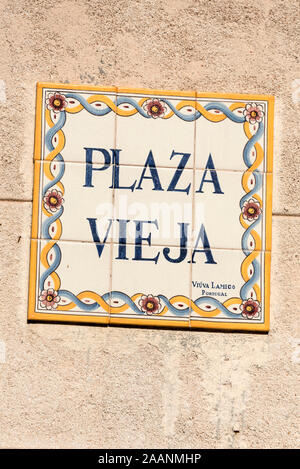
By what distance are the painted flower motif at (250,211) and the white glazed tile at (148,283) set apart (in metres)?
0.35

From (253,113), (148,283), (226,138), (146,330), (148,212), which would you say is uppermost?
A: (253,113)

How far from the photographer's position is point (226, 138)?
3.20 m

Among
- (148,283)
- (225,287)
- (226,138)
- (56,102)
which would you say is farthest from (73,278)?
(226,138)

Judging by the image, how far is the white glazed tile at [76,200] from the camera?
3150mm

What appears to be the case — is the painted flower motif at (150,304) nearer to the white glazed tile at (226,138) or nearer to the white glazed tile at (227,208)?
the white glazed tile at (227,208)

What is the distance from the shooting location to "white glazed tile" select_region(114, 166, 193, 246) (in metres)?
3.16

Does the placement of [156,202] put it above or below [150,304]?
above

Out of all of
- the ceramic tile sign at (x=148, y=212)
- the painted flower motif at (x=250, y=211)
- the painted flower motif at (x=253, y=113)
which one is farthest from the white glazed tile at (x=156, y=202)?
the painted flower motif at (x=253, y=113)

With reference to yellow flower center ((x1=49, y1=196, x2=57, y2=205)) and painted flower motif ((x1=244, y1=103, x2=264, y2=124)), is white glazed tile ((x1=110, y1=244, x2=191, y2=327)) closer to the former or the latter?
yellow flower center ((x1=49, y1=196, x2=57, y2=205))

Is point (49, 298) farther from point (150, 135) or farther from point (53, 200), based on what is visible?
point (150, 135)

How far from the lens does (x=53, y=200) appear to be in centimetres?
316

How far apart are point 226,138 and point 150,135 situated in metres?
0.38

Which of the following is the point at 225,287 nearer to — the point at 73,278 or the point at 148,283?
the point at 148,283
